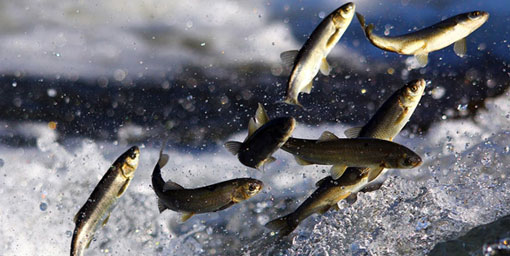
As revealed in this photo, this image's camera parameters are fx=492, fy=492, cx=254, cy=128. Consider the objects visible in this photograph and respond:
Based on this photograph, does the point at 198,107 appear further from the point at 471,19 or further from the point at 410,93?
the point at 471,19

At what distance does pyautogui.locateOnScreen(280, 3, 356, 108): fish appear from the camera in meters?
2.12

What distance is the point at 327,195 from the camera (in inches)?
96.2

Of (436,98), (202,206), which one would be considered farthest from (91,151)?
(436,98)

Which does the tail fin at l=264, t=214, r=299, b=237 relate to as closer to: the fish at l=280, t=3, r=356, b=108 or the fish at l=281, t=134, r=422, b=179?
the fish at l=281, t=134, r=422, b=179

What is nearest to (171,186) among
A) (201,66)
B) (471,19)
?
(471,19)

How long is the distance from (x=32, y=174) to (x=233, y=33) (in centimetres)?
215

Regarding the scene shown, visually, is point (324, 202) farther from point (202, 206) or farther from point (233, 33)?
point (233, 33)

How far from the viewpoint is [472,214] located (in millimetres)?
3264

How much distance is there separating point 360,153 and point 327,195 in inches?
17.0

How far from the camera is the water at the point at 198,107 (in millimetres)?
3879

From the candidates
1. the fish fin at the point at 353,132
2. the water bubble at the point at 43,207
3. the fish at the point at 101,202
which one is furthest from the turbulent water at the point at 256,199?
the fish at the point at 101,202

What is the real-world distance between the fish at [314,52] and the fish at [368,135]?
1.08ft

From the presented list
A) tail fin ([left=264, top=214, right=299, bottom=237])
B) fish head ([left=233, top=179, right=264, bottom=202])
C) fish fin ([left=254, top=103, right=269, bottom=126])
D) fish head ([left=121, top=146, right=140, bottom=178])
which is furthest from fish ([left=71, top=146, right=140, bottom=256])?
tail fin ([left=264, top=214, right=299, bottom=237])

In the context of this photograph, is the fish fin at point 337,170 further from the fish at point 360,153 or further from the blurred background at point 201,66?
the blurred background at point 201,66
